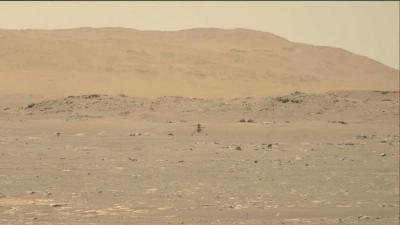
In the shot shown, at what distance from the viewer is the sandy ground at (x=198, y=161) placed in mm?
9672

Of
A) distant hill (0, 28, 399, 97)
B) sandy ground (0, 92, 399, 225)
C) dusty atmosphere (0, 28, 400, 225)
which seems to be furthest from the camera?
distant hill (0, 28, 399, 97)

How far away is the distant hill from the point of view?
31.1 metres

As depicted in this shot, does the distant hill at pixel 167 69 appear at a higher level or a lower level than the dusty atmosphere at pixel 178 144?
higher

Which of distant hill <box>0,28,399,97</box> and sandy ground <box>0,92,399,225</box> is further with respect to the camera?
distant hill <box>0,28,399,97</box>

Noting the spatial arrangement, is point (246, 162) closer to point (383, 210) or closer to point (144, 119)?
point (383, 210)

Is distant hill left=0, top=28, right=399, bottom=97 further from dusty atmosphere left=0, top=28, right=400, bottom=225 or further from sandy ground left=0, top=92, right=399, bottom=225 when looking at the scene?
sandy ground left=0, top=92, right=399, bottom=225

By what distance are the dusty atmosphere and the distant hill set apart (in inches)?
5.0

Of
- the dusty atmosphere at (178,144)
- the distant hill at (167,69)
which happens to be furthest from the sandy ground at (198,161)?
the distant hill at (167,69)

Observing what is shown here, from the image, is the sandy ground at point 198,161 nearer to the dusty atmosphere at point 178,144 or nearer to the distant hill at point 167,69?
the dusty atmosphere at point 178,144

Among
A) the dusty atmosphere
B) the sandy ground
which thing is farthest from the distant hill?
the sandy ground

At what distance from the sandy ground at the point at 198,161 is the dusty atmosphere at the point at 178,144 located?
30 millimetres

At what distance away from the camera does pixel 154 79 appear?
1351 inches

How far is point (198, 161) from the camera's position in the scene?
14.4 meters

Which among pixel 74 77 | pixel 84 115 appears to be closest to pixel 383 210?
pixel 84 115
